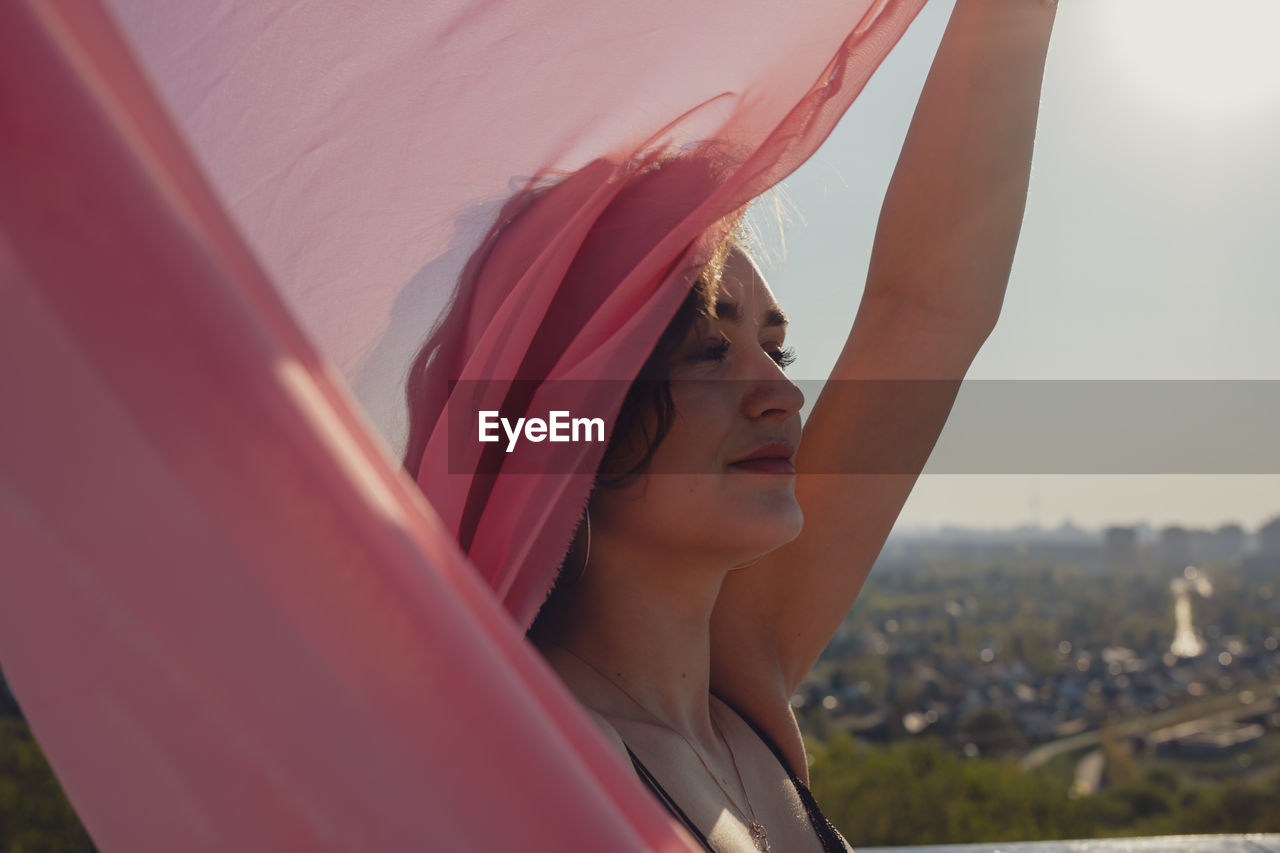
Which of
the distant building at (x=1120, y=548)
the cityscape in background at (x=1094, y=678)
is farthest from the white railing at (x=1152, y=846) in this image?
the distant building at (x=1120, y=548)

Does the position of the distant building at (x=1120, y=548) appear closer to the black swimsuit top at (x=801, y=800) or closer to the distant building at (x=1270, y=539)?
the distant building at (x=1270, y=539)

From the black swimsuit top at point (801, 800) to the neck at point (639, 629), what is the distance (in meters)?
0.19

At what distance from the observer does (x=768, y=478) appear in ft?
4.55

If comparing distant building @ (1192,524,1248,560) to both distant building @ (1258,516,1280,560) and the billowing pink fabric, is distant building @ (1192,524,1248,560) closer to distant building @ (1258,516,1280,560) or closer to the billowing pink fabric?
distant building @ (1258,516,1280,560)

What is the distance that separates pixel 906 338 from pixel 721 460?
50 cm

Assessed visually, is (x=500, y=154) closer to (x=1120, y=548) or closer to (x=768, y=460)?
(x=768, y=460)

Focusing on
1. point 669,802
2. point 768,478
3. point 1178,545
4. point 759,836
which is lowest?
point 1178,545

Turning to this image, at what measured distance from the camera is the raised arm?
1.58m

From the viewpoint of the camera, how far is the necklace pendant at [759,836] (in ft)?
4.35

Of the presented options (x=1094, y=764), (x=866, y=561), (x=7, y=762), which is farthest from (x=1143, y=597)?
(x=866, y=561)

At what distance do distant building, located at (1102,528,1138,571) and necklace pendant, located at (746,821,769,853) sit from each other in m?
43.4

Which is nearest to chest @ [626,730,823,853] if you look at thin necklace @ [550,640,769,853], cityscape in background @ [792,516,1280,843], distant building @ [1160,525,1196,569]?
thin necklace @ [550,640,769,853]

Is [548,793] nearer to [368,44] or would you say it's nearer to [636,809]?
[636,809]

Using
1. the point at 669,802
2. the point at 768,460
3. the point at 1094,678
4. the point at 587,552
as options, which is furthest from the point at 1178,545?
the point at 669,802
